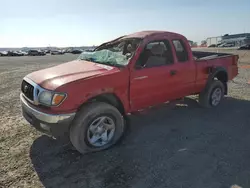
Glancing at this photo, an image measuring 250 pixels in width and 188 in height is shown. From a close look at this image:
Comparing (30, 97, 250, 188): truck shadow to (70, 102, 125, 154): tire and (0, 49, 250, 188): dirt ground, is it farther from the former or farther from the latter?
(70, 102, 125, 154): tire

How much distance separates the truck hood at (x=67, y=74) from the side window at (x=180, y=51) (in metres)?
1.67

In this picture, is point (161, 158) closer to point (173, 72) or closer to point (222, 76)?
point (173, 72)

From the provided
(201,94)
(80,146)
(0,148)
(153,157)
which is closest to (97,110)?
(80,146)

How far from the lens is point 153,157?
11.5ft

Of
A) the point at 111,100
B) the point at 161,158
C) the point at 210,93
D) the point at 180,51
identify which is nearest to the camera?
the point at 161,158

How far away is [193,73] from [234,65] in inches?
81.0

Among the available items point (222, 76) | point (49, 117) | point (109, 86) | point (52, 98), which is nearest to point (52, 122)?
point (49, 117)

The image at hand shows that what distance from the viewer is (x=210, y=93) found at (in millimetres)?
5707

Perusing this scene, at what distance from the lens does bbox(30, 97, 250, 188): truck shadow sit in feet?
9.71

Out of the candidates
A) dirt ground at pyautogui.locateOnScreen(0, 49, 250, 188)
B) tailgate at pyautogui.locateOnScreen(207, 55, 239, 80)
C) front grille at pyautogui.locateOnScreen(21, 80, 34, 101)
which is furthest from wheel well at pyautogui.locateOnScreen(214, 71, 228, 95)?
front grille at pyautogui.locateOnScreen(21, 80, 34, 101)

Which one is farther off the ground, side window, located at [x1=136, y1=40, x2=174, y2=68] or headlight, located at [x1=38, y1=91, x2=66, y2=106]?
side window, located at [x1=136, y1=40, x2=174, y2=68]

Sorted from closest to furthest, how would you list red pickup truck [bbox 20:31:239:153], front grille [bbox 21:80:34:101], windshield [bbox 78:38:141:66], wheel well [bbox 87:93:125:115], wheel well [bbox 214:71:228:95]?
1. red pickup truck [bbox 20:31:239:153]
2. front grille [bbox 21:80:34:101]
3. wheel well [bbox 87:93:125:115]
4. windshield [bbox 78:38:141:66]
5. wheel well [bbox 214:71:228:95]

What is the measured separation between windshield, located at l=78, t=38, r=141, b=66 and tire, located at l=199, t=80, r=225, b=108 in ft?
7.80

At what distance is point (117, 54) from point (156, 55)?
796 mm
